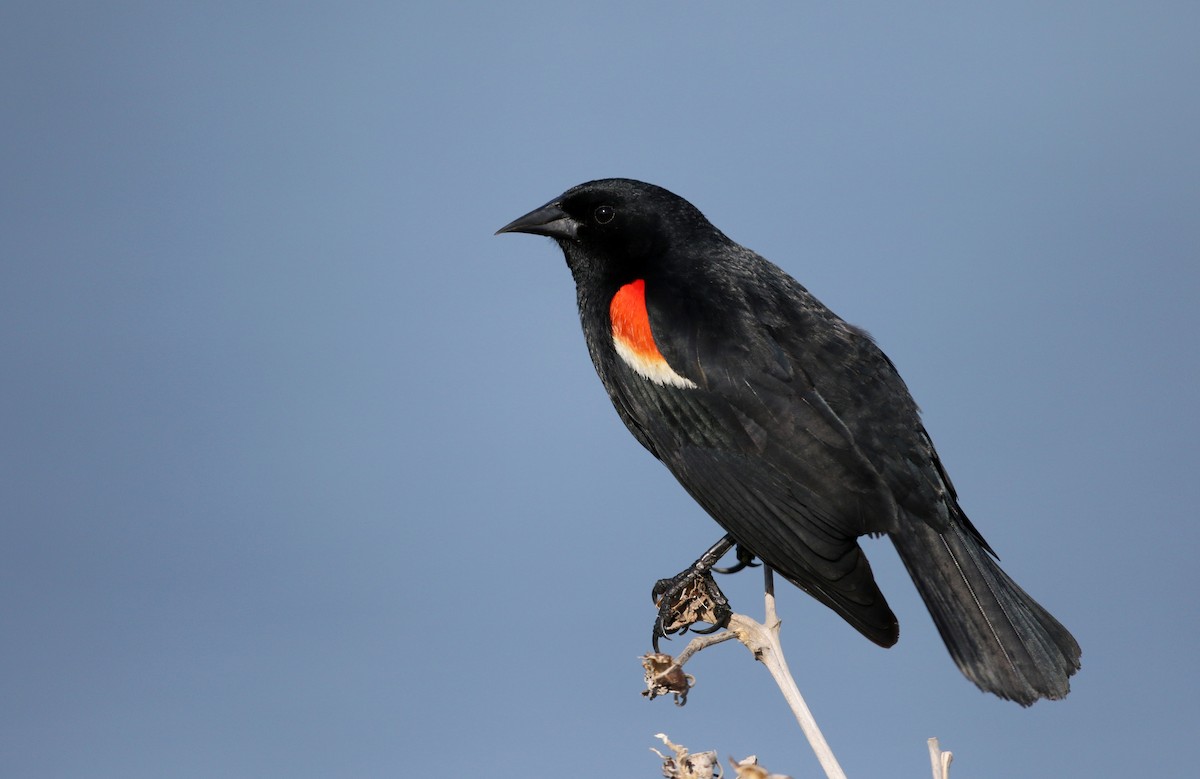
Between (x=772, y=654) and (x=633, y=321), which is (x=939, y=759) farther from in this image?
(x=633, y=321)

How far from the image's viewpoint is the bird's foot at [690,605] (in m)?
3.06

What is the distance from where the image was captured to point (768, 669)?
8.15 ft

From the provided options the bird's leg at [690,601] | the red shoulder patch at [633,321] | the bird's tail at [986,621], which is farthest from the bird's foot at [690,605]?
the red shoulder patch at [633,321]

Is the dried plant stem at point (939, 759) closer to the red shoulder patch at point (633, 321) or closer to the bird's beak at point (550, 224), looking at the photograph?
the red shoulder patch at point (633, 321)

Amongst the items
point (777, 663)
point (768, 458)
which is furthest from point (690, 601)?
point (777, 663)

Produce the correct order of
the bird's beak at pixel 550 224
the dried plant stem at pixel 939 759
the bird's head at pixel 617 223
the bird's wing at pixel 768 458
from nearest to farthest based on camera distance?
1. the dried plant stem at pixel 939 759
2. the bird's wing at pixel 768 458
3. the bird's head at pixel 617 223
4. the bird's beak at pixel 550 224

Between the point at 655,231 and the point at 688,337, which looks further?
the point at 655,231

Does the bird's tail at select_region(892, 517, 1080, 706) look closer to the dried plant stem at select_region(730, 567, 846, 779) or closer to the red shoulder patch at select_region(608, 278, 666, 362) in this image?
the dried plant stem at select_region(730, 567, 846, 779)

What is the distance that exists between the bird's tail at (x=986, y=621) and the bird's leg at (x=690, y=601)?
520 millimetres

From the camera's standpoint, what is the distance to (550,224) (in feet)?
12.7

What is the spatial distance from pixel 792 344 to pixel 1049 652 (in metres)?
1.10

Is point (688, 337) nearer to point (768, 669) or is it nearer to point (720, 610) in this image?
point (720, 610)

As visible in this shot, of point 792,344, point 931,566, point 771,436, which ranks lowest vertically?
point 931,566

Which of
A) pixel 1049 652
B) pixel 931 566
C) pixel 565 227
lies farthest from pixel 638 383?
pixel 1049 652
